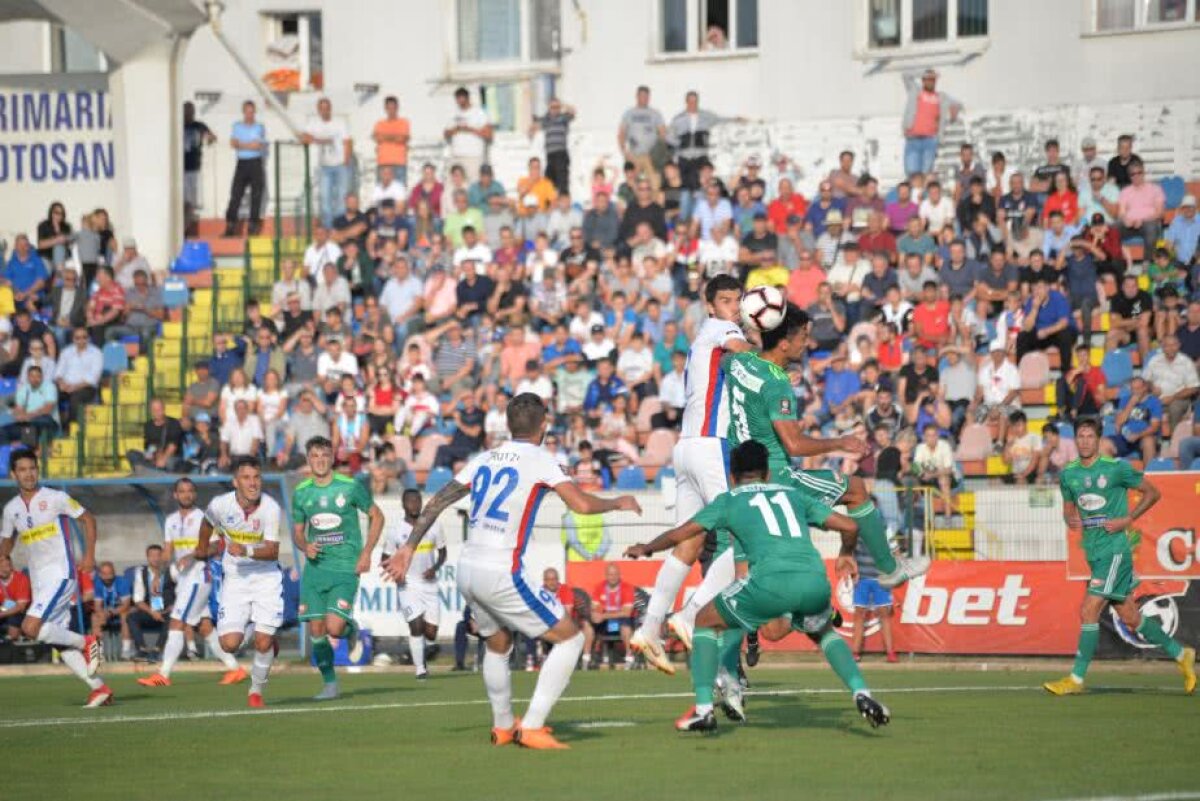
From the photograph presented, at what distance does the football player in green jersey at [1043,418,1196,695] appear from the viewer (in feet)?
55.2

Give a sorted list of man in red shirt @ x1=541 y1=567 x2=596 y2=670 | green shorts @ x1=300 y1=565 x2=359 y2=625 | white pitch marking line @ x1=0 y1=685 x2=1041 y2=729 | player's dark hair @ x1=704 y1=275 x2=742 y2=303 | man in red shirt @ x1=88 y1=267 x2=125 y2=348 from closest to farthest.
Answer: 1. player's dark hair @ x1=704 y1=275 x2=742 y2=303
2. white pitch marking line @ x1=0 y1=685 x2=1041 y2=729
3. green shorts @ x1=300 y1=565 x2=359 y2=625
4. man in red shirt @ x1=541 y1=567 x2=596 y2=670
5. man in red shirt @ x1=88 y1=267 x2=125 y2=348

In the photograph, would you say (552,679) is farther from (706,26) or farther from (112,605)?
(706,26)

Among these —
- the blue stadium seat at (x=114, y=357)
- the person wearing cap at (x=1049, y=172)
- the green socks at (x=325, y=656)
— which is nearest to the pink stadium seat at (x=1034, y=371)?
the person wearing cap at (x=1049, y=172)

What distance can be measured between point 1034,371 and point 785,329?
46.5 feet

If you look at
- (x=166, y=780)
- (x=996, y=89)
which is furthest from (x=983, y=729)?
(x=996, y=89)

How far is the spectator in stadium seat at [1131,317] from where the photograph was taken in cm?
2589

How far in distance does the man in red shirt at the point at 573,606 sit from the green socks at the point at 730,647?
10276mm

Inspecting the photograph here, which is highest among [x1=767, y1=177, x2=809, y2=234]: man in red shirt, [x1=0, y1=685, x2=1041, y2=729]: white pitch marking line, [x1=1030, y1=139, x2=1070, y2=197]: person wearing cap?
[x1=1030, y1=139, x2=1070, y2=197]: person wearing cap

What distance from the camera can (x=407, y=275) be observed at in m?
31.2

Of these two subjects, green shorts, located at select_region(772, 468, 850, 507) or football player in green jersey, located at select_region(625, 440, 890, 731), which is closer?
football player in green jersey, located at select_region(625, 440, 890, 731)

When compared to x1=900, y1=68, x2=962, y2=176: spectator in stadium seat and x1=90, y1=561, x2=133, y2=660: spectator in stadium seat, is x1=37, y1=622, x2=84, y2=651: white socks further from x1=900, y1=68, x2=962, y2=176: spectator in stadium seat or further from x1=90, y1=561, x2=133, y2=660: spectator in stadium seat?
x1=900, y1=68, x2=962, y2=176: spectator in stadium seat

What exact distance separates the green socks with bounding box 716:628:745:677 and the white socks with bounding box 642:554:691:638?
49cm

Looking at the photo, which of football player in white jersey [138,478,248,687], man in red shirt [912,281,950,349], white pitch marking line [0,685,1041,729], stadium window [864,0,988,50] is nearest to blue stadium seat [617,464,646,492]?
man in red shirt [912,281,950,349]

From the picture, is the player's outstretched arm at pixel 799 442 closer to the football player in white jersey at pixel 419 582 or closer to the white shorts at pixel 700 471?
the white shorts at pixel 700 471
